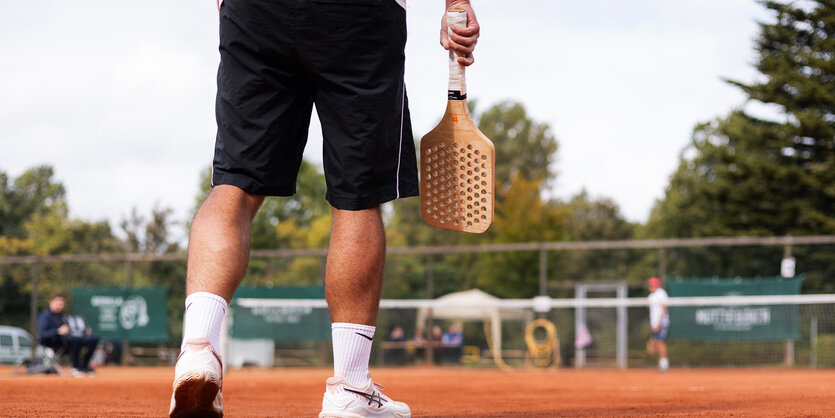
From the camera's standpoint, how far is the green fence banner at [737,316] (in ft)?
48.1

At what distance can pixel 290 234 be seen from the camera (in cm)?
4369

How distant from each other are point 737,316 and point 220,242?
13728 mm

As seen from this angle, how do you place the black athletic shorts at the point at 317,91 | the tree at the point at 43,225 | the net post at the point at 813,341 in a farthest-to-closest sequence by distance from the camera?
the tree at the point at 43,225, the net post at the point at 813,341, the black athletic shorts at the point at 317,91

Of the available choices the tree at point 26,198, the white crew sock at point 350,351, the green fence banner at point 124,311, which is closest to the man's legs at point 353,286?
the white crew sock at point 350,351

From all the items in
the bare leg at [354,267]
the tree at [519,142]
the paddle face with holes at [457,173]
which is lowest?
the bare leg at [354,267]

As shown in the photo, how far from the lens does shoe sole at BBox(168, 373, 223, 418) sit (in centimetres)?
221

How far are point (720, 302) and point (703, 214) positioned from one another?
28108 millimetres

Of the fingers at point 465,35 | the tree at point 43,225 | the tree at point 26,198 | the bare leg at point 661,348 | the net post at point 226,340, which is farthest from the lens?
the tree at point 26,198

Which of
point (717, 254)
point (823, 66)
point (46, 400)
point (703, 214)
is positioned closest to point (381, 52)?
point (46, 400)

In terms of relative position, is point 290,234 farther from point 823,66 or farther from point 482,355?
point 482,355

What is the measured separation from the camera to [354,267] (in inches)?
100.0

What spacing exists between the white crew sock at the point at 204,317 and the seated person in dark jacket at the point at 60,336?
11629mm

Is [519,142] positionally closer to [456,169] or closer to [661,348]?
[661,348]

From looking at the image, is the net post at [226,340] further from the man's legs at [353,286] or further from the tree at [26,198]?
the tree at [26,198]
